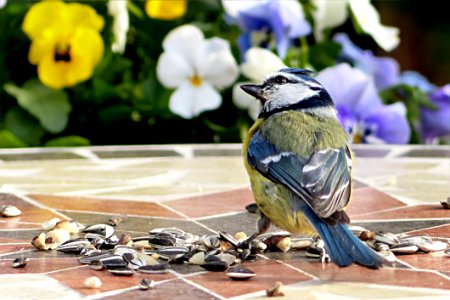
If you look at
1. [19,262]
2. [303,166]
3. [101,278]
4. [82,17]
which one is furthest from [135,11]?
Result: [101,278]

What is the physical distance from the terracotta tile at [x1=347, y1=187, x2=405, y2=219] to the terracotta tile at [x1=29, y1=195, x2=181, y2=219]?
0.50m

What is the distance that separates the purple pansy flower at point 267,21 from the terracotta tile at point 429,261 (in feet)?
6.93

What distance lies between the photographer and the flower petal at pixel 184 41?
14.7 feet

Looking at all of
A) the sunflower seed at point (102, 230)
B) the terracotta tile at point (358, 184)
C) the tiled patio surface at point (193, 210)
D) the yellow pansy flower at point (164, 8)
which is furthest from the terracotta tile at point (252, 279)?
the yellow pansy flower at point (164, 8)

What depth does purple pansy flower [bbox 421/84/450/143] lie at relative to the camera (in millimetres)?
4859

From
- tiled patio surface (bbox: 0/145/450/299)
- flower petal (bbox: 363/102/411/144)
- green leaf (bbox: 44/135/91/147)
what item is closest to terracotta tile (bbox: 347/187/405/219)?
tiled patio surface (bbox: 0/145/450/299)

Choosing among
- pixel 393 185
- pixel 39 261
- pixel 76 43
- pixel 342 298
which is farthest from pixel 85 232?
pixel 76 43

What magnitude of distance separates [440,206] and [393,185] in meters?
0.35

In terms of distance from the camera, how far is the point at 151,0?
470 centimetres

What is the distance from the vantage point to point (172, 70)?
4508 millimetres

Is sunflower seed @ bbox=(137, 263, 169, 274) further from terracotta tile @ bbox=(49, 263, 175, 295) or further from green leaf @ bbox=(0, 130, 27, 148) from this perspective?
green leaf @ bbox=(0, 130, 27, 148)

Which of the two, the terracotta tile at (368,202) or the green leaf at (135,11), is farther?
the green leaf at (135,11)

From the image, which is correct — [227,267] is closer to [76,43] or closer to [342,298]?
[342,298]

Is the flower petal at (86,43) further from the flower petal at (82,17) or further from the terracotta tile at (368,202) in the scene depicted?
the terracotta tile at (368,202)
